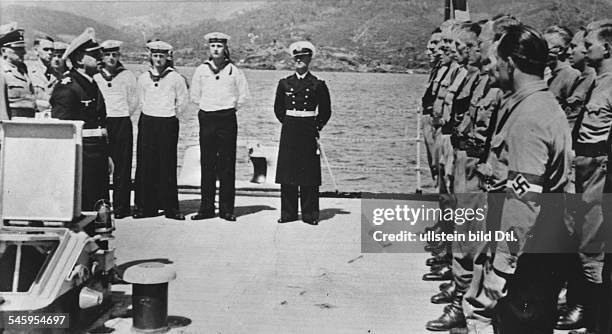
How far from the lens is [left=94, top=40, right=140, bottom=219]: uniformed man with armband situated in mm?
5676

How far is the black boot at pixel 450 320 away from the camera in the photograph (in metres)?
3.32

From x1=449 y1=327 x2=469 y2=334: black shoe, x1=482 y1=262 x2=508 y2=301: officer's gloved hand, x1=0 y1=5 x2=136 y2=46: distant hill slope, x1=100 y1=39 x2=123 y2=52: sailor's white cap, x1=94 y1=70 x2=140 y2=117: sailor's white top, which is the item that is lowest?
x1=449 y1=327 x2=469 y2=334: black shoe

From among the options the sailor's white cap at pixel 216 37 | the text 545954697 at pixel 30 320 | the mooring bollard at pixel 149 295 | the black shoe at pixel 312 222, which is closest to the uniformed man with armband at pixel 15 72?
the sailor's white cap at pixel 216 37

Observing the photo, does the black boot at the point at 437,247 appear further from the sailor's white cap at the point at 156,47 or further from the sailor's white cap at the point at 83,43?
the sailor's white cap at the point at 156,47

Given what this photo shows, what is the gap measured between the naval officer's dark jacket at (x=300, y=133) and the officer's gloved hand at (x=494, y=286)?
3.47 meters

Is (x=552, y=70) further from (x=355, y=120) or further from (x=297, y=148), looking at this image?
(x=355, y=120)

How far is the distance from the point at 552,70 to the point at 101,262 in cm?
272

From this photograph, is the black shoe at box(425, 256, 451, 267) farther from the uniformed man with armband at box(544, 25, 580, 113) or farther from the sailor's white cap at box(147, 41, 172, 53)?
the sailor's white cap at box(147, 41, 172, 53)

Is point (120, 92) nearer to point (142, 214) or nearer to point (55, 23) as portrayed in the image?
point (142, 214)

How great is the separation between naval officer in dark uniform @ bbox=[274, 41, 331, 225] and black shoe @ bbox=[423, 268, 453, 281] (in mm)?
1590

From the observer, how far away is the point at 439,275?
4207 millimetres

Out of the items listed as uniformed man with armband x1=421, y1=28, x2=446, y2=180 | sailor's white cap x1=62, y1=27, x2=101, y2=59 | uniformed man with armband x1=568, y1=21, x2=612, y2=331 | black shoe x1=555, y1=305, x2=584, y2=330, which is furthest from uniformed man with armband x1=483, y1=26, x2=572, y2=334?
uniformed man with armband x1=421, y1=28, x2=446, y2=180

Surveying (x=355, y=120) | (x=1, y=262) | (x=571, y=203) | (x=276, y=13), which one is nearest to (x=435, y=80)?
(x=571, y=203)

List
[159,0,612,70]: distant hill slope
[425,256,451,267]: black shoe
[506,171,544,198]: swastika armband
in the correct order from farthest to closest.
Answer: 1. [159,0,612,70]: distant hill slope
2. [425,256,451,267]: black shoe
3. [506,171,544,198]: swastika armband
